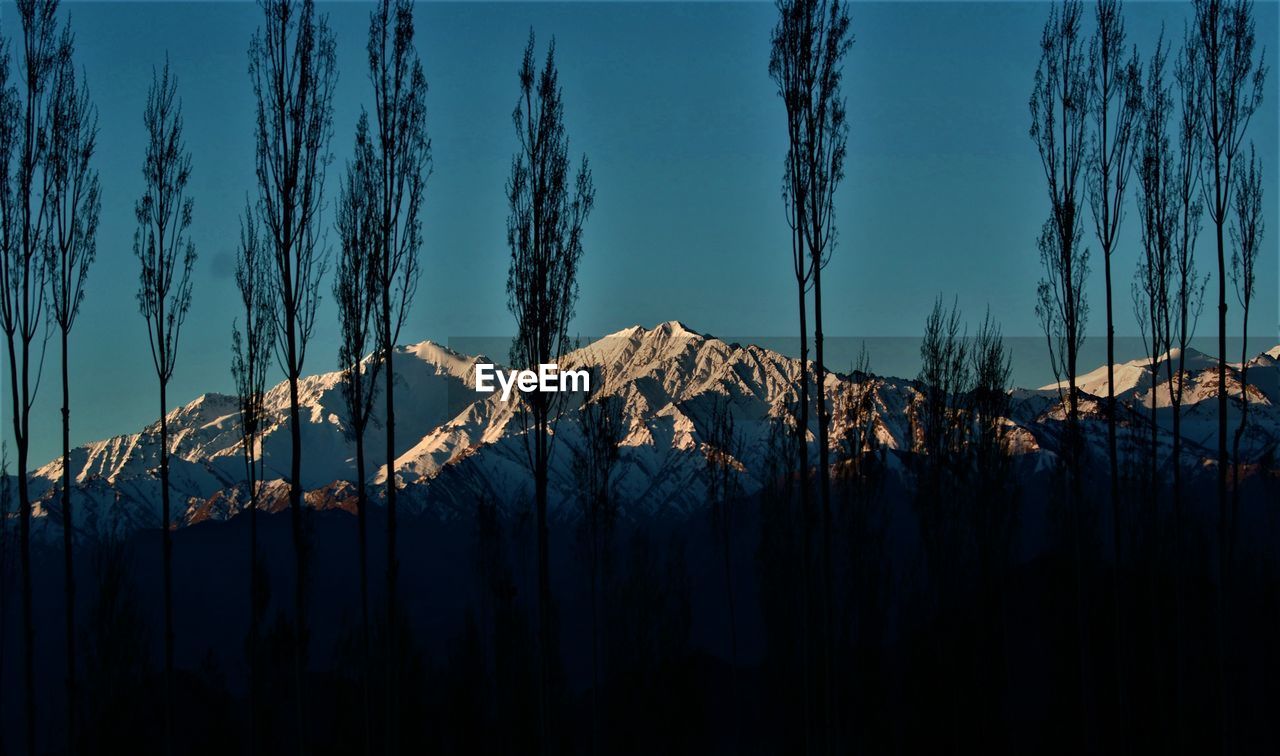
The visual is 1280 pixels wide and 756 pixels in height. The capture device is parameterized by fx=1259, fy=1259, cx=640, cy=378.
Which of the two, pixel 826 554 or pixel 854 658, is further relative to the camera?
pixel 854 658

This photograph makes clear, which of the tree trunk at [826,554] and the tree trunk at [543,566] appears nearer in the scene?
the tree trunk at [826,554]

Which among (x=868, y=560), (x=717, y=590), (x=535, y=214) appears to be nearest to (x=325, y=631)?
(x=717, y=590)

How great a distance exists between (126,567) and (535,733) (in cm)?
1281

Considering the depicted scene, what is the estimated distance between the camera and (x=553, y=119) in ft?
63.2

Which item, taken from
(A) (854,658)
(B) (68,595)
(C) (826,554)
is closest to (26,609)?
(B) (68,595)

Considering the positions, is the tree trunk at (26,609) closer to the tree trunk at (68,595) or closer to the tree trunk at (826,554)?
the tree trunk at (68,595)

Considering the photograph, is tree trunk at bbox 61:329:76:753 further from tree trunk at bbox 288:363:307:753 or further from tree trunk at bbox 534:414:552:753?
tree trunk at bbox 534:414:552:753


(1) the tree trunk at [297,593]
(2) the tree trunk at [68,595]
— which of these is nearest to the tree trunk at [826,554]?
(1) the tree trunk at [297,593]

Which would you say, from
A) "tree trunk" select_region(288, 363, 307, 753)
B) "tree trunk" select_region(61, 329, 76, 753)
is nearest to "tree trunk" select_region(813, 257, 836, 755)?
"tree trunk" select_region(288, 363, 307, 753)

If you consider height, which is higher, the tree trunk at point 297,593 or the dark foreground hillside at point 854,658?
the tree trunk at point 297,593

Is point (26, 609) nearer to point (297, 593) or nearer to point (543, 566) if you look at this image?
point (297, 593)

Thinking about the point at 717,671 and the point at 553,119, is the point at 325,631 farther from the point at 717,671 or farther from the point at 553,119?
the point at 553,119

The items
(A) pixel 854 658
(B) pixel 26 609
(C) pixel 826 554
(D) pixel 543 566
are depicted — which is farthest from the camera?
(A) pixel 854 658

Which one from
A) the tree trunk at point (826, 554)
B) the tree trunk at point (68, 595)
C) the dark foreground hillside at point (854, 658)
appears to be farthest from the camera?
the dark foreground hillside at point (854, 658)
